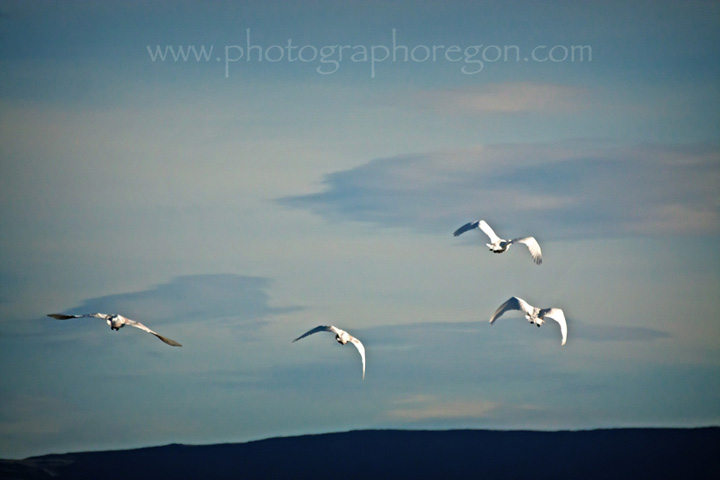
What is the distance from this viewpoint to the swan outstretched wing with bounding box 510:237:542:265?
305 feet

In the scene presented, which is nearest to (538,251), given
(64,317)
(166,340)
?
(166,340)

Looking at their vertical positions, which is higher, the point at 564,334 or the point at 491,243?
the point at 491,243

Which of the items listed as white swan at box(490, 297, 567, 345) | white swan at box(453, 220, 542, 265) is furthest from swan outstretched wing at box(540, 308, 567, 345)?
white swan at box(453, 220, 542, 265)

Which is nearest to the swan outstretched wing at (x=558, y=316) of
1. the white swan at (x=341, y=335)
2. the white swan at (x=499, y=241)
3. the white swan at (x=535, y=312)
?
the white swan at (x=535, y=312)

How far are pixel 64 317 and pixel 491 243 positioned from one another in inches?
Answer: 1242

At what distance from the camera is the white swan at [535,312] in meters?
97.0

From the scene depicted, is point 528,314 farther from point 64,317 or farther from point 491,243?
point 64,317

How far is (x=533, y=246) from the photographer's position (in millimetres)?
94750

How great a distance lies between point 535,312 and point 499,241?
6415 mm

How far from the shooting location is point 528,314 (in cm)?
9856

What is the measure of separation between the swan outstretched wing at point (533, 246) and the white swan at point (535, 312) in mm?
4730

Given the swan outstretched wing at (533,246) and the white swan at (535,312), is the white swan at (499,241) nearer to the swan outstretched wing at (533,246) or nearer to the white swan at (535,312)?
the swan outstretched wing at (533,246)

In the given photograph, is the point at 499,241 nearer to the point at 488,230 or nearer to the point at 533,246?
the point at 488,230

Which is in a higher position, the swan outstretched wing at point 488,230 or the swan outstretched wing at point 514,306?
the swan outstretched wing at point 488,230
